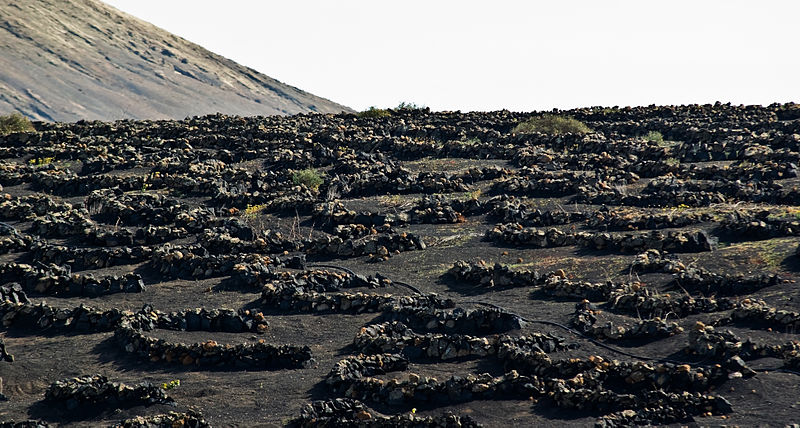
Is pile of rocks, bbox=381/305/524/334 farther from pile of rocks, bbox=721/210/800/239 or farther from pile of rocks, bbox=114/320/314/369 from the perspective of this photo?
pile of rocks, bbox=721/210/800/239

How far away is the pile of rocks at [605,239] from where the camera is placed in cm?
2042

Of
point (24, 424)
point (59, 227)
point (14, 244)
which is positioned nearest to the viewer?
point (24, 424)

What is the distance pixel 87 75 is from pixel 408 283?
→ 16598 centimetres

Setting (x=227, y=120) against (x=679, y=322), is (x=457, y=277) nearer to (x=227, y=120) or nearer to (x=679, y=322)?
(x=679, y=322)

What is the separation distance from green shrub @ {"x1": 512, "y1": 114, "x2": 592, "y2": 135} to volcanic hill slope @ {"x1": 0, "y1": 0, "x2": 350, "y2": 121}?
120m

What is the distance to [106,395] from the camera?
44.1 feet

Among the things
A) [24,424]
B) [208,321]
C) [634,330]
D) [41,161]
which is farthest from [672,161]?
[24,424]

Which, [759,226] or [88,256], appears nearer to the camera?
[759,226]

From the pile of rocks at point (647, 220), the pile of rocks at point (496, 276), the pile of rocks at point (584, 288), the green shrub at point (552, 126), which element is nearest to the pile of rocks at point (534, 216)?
the pile of rocks at point (647, 220)

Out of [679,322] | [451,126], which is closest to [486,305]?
[679,322]

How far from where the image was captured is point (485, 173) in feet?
104

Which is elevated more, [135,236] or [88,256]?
[135,236]

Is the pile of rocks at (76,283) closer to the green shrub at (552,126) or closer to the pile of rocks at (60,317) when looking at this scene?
the pile of rocks at (60,317)

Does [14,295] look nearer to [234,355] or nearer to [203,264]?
[203,264]
